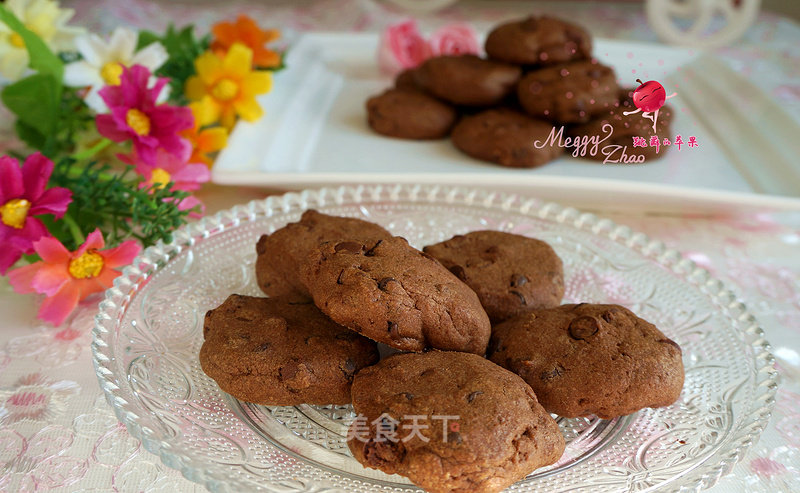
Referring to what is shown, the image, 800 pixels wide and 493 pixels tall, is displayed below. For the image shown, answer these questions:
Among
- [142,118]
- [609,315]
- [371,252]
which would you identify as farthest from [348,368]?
[142,118]

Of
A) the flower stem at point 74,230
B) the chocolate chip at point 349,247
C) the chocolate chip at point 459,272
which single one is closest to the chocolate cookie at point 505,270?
the chocolate chip at point 459,272

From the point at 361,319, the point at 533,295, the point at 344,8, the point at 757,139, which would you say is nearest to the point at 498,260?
the point at 533,295

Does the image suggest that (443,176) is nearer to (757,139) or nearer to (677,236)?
(677,236)

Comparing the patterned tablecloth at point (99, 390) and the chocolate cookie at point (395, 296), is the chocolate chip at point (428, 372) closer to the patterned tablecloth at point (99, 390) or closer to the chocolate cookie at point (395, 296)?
the chocolate cookie at point (395, 296)

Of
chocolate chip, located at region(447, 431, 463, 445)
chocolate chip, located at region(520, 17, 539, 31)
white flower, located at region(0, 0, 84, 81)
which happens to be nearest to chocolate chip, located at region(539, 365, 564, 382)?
chocolate chip, located at region(447, 431, 463, 445)

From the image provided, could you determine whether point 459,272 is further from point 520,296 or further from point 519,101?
point 519,101

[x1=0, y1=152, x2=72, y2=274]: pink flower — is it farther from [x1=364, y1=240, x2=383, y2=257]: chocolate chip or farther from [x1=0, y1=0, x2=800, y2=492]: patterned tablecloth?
[x1=364, y1=240, x2=383, y2=257]: chocolate chip
